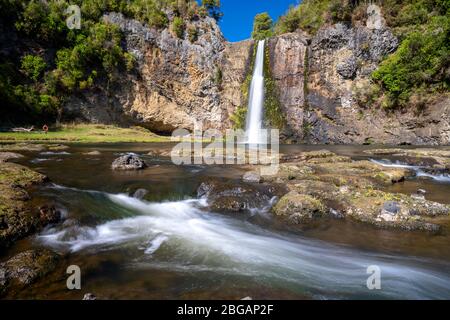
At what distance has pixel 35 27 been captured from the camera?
133ft

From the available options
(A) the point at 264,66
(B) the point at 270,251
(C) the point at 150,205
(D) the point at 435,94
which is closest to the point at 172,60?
(A) the point at 264,66

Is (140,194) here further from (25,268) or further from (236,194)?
(25,268)

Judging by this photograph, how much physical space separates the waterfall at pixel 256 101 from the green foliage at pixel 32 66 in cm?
3259

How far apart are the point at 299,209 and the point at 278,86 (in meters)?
43.3

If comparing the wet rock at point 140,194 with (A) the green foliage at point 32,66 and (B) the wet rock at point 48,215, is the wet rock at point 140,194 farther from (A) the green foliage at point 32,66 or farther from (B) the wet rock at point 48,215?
(A) the green foliage at point 32,66

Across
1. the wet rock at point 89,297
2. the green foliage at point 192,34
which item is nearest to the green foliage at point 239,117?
the green foliage at point 192,34

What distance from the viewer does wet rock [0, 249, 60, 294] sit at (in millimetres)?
4688

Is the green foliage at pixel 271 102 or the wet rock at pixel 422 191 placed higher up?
the green foliage at pixel 271 102

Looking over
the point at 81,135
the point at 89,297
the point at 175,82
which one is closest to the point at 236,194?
the point at 89,297

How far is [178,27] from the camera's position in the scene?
5175cm

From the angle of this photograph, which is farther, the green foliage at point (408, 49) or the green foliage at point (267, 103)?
the green foliage at point (267, 103)

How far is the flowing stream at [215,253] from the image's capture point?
5078 mm

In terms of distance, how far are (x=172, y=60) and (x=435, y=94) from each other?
4033 centimetres

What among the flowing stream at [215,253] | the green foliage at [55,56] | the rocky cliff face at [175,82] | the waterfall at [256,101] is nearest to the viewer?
the flowing stream at [215,253]
